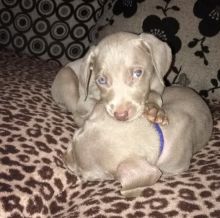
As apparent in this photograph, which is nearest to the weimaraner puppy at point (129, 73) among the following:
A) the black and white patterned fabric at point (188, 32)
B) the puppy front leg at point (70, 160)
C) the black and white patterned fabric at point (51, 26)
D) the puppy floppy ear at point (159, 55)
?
the puppy floppy ear at point (159, 55)

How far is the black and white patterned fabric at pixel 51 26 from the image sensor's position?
3.63 meters

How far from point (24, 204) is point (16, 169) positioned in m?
0.19

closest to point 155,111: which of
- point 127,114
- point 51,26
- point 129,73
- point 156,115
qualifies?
point 156,115

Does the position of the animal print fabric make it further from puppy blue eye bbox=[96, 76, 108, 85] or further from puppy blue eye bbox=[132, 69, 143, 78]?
puppy blue eye bbox=[132, 69, 143, 78]

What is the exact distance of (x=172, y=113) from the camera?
2314 millimetres

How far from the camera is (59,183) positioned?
214 cm

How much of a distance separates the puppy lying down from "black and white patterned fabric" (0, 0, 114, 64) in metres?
1.44

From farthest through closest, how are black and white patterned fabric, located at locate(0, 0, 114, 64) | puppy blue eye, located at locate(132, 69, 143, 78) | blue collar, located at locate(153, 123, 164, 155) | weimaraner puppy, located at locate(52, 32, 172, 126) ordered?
black and white patterned fabric, located at locate(0, 0, 114, 64), puppy blue eye, located at locate(132, 69, 143, 78), weimaraner puppy, located at locate(52, 32, 172, 126), blue collar, located at locate(153, 123, 164, 155)

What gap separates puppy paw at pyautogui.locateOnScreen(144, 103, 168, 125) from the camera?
2168 mm

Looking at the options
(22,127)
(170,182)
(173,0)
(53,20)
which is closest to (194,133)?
(170,182)

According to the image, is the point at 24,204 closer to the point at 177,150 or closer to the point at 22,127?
the point at 22,127

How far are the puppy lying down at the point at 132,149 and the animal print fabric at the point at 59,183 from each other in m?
0.06

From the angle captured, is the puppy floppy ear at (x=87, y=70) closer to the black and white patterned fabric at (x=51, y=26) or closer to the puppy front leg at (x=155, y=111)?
the puppy front leg at (x=155, y=111)

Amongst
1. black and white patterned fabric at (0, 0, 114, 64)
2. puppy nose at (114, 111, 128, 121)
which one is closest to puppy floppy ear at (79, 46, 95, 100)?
puppy nose at (114, 111, 128, 121)
